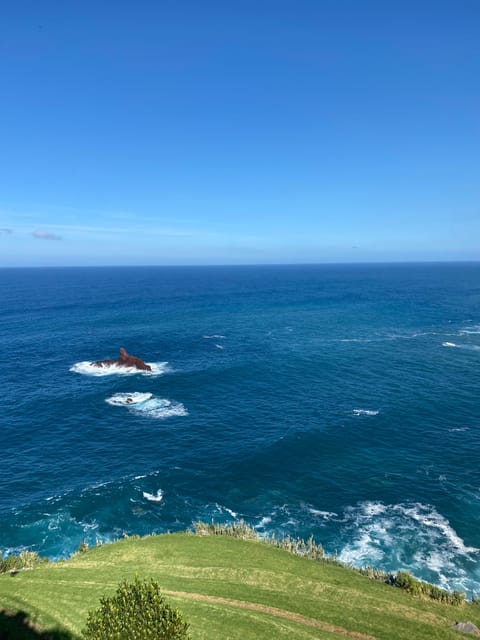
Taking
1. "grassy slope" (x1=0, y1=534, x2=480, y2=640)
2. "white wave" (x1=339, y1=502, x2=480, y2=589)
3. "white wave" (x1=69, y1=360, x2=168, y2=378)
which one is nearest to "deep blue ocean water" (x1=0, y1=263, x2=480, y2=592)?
"white wave" (x1=339, y1=502, x2=480, y2=589)

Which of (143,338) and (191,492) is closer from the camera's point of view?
(191,492)

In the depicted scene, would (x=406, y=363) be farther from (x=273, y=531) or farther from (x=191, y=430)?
(x=273, y=531)

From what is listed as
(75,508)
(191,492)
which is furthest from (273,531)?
(75,508)

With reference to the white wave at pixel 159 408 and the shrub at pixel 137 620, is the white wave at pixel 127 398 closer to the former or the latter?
the white wave at pixel 159 408

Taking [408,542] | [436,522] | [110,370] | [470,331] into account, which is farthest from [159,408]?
[470,331]

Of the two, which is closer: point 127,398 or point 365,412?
point 365,412

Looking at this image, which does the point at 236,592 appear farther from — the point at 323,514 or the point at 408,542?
the point at 408,542
